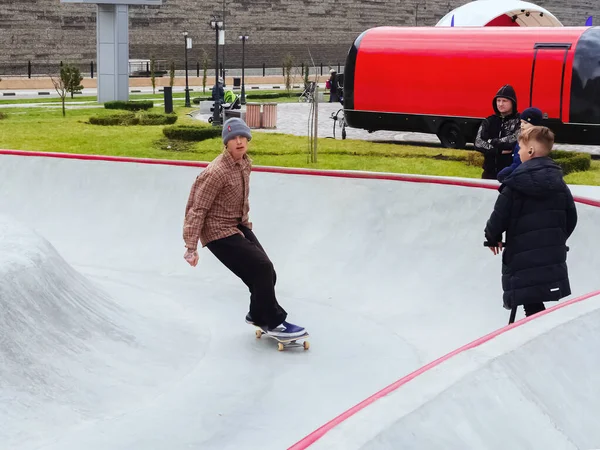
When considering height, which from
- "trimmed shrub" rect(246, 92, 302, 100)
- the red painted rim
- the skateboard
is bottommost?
the skateboard

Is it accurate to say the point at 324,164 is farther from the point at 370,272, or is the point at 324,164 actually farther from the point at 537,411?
the point at 537,411

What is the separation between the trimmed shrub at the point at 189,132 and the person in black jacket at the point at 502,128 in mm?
13344

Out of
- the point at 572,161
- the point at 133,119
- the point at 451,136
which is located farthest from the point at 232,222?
the point at 133,119

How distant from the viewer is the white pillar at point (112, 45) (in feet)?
104

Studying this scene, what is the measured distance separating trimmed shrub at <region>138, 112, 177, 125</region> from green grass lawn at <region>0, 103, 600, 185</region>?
107 centimetres

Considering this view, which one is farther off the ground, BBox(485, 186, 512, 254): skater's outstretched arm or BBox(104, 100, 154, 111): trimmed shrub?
BBox(485, 186, 512, 254): skater's outstretched arm

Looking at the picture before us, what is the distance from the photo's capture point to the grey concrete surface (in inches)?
212

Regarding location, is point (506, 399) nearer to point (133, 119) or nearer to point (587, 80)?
point (587, 80)

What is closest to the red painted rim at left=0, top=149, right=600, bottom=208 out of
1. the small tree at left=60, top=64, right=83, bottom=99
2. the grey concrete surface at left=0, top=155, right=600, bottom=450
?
the grey concrete surface at left=0, top=155, right=600, bottom=450

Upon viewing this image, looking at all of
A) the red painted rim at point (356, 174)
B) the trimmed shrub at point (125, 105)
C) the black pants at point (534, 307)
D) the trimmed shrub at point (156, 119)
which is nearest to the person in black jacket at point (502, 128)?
the red painted rim at point (356, 174)

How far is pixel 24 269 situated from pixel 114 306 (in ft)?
3.23

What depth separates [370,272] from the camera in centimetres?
855

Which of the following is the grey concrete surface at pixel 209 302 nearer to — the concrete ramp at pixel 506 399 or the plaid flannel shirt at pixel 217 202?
the concrete ramp at pixel 506 399

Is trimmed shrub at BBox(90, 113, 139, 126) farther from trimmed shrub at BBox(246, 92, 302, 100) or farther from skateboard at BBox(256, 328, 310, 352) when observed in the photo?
skateboard at BBox(256, 328, 310, 352)
